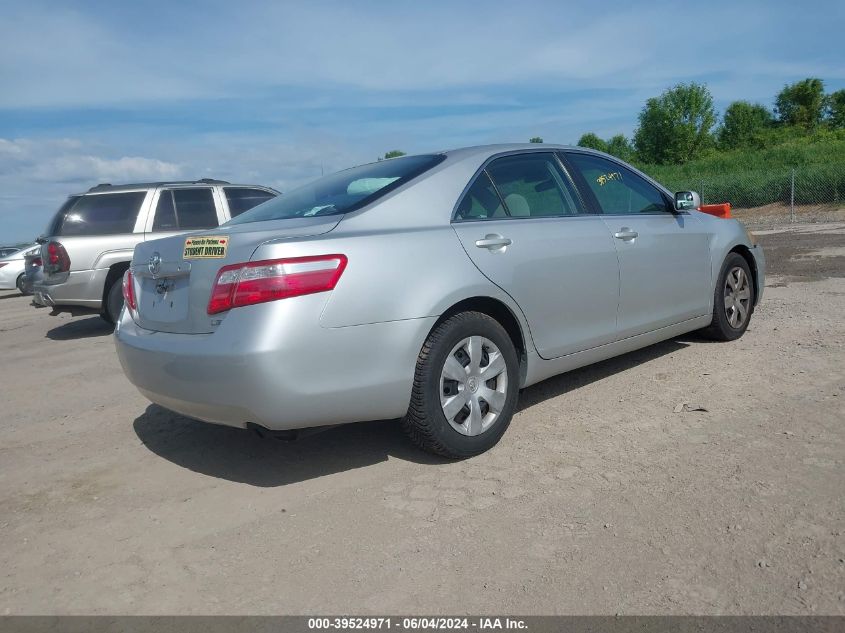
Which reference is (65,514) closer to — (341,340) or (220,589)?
(220,589)

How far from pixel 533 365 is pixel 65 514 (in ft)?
8.09

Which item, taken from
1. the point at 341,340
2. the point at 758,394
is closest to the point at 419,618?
the point at 341,340

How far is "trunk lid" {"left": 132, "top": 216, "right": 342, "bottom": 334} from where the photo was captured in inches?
127

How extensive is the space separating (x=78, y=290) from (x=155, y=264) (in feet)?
16.8

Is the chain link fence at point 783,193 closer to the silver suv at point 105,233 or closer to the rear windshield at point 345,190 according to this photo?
the silver suv at point 105,233

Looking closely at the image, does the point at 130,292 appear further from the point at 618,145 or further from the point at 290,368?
the point at 618,145

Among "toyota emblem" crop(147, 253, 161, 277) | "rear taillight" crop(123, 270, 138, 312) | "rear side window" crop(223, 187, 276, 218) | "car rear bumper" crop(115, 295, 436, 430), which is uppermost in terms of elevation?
"rear side window" crop(223, 187, 276, 218)

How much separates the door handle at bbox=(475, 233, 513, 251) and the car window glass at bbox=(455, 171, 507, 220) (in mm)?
150

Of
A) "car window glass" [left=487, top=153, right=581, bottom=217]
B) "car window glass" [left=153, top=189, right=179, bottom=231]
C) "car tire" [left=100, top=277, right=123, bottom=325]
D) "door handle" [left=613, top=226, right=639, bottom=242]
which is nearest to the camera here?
"car window glass" [left=487, top=153, right=581, bottom=217]

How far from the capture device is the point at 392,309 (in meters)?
3.28

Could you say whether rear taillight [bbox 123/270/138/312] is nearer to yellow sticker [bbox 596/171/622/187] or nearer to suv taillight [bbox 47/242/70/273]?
yellow sticker [bbox 596/171/622/187]

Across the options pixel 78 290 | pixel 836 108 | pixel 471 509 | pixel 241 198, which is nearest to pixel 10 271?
pixel 241 198

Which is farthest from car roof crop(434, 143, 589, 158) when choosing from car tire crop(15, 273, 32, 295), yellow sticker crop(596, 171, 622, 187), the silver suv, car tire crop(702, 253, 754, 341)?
car tire crop(15, 273, 32, 295)

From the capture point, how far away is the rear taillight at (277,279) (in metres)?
3.06
